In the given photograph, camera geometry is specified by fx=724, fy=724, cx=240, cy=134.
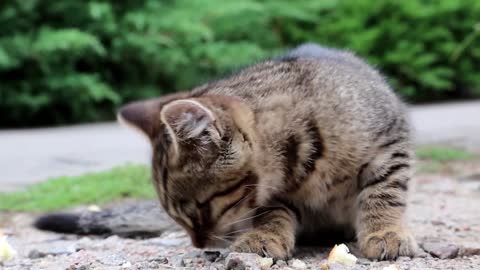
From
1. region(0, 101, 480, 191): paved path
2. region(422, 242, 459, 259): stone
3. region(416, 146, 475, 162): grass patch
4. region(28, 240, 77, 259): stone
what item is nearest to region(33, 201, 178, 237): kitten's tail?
region(28, 240, 77, 259): stone

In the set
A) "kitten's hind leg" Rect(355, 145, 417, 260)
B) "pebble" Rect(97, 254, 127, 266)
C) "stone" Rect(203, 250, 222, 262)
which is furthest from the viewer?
"kitten's hind leg" Rect(355, 145, 417, 260)

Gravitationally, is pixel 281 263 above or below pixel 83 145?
below

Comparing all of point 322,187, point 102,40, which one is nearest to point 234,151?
point 322,187

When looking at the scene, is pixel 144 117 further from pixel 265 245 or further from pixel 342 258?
pixel 342 258

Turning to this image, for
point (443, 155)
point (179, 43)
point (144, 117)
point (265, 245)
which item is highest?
point (179, 43)

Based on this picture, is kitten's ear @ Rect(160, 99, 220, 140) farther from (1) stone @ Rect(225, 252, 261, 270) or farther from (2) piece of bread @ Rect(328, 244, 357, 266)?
(2) piece of bread @ Rect(328, 244, 357, 266)

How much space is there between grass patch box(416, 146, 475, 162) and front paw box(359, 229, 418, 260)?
3.59 meters

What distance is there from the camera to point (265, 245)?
10.1 feet

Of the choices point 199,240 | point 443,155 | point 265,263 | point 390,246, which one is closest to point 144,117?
point 199,240

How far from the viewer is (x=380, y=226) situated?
322cm

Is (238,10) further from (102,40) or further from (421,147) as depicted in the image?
(421,147)

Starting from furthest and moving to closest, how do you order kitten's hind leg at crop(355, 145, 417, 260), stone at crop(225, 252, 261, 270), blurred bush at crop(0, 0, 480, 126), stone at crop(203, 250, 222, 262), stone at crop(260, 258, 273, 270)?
blurred bush at crop(0, 0, 480, 126) < kitten's hind leg at crop(355, 145, 417, 260) < stone at crop(203, 250, 222, 262) < stone at crop(260, 258, 273, 270) < stone at crop(225, 252, 261, 270)

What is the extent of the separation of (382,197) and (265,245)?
58cm

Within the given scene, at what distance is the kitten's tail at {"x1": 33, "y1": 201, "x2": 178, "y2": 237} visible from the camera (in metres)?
4.04
